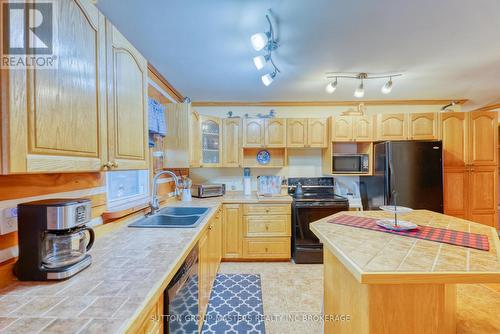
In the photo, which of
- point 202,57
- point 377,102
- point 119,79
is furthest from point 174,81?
point 377,102

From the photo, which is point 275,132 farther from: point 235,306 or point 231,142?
point 235,306

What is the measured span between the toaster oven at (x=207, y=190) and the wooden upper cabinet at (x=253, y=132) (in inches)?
30.2

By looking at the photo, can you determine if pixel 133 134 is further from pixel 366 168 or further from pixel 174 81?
pixel 366 168

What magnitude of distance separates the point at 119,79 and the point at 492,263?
6.65 feet

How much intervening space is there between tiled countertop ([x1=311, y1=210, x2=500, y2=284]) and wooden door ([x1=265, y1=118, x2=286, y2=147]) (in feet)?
6.76

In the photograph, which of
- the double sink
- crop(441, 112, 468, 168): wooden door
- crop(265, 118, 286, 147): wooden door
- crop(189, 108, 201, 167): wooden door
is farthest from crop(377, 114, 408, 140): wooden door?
the double sink

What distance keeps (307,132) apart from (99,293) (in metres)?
3.07

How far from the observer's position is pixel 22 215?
895 millimetres

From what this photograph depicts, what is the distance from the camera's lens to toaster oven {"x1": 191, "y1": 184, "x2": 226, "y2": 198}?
10.3 ft

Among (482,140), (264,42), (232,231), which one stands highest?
(264,42)

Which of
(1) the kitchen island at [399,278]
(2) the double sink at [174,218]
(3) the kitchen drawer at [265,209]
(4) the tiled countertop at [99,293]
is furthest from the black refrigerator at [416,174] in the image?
(4) the tiled countertop at [99,293]

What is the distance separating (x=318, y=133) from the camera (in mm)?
3348

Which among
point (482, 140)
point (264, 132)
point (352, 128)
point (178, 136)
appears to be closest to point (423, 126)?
point (482, 140)

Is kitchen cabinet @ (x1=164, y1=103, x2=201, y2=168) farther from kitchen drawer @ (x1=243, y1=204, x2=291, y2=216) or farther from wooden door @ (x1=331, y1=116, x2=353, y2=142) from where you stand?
wooden door @ (x1=331, y1=116, x2=353, y2=142)
